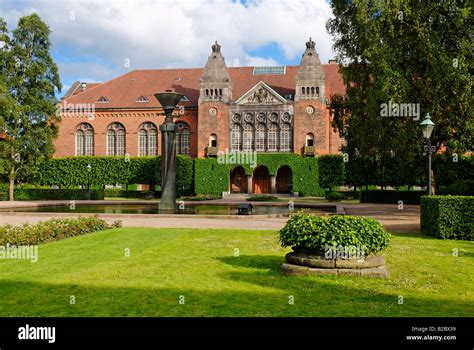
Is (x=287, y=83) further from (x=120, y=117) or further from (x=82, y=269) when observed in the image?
(x=82, y=269)

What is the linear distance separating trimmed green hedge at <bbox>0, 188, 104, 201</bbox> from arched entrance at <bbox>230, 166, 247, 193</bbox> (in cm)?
1949

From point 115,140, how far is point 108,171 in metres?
9.40

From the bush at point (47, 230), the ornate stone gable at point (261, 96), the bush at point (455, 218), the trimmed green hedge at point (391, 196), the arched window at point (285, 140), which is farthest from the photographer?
the arched window at point (285, 140)

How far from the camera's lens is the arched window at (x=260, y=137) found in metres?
56.9

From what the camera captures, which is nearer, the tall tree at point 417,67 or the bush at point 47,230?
the bush at point 47,230

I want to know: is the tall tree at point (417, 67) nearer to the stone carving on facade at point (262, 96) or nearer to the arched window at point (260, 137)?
the stone carving on facade at point (262, 96)

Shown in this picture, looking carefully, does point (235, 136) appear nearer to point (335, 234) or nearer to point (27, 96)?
point (27, 96)

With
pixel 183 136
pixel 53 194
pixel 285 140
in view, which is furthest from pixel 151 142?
pixel 53 194

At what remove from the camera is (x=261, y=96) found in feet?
185

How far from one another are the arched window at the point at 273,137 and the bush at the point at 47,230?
41446 millimetres

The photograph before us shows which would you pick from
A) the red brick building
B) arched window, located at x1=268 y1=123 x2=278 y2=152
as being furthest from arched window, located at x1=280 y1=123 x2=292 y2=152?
arched window, located at x1=268 y1=123 x2=278 y2=152

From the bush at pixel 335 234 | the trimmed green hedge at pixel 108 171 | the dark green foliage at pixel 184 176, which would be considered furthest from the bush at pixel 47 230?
the trimmed green hedge at pixel 108 171

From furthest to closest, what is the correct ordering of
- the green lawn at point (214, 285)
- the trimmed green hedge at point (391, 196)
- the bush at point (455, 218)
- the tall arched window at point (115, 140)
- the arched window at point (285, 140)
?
1. the tall arched window at point (115, 140)
2. the arched window at point (285, 140)
3. the trimmed green hedge at point (391, 196)
4. the bush at point (455, 218)
5. the green lawn at point (214, 285)

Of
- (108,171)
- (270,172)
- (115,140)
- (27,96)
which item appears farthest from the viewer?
(115,140)
